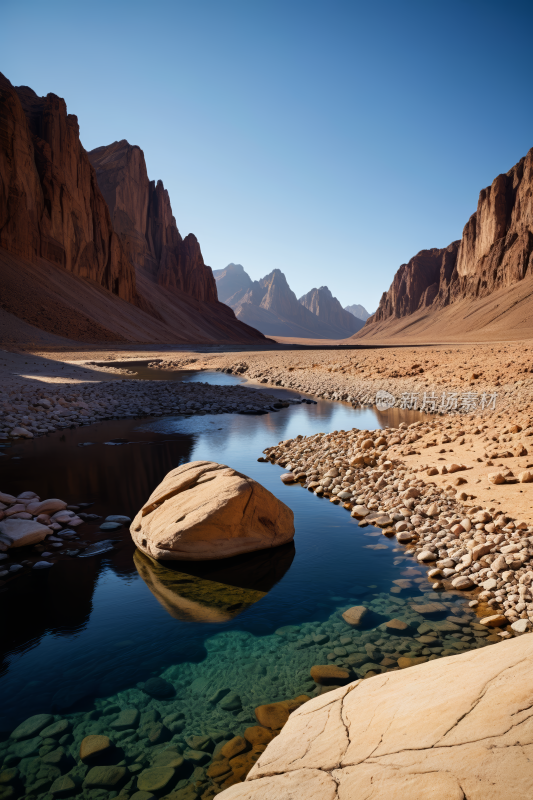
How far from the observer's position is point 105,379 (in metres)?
25.2

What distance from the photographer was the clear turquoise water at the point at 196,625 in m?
4.19

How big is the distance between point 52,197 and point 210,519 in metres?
67.3

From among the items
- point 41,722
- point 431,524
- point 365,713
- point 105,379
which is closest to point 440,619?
point 431,524

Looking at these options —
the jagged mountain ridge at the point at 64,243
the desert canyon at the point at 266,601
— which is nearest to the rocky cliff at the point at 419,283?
the jagged mountain ridge at the point at 64,243

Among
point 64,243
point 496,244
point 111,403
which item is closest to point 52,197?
point 64,243

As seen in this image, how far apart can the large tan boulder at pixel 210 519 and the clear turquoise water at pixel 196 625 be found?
206mm

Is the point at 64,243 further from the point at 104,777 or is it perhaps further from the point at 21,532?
the point at 104,777

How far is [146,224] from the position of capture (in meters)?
109

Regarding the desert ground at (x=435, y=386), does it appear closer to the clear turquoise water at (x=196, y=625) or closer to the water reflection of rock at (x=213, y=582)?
the clear turquoise water at (x=196, y=625)

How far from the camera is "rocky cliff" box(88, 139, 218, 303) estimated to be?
318ft

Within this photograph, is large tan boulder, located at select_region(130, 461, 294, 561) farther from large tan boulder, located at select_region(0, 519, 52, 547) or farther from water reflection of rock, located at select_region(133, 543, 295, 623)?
large tan boulder, located at select_region(0, 519, 52, 547)

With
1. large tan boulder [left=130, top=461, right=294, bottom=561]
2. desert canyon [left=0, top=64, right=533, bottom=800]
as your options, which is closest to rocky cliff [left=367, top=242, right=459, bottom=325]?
desert canyon [left=0, top=64, right=533, bottom=800]

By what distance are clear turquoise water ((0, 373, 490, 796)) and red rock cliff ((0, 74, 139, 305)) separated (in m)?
57.6

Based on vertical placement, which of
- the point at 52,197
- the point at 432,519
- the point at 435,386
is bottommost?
the point at 432,519
